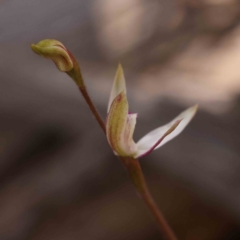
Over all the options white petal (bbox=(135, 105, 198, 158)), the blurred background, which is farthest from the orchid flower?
the blurred background

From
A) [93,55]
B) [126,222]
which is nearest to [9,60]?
[93,55]

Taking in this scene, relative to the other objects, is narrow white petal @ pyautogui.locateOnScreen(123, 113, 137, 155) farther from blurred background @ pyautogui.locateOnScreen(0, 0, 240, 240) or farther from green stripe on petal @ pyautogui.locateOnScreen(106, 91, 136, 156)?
blurred background @ pyautogui.locateOnScreen(0, 0, 240, 240)

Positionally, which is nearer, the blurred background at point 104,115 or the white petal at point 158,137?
the white petal at point 158,137

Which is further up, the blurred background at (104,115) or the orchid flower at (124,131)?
the orchid flower at (124,131)

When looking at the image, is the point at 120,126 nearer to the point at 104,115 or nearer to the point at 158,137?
the point at 158,137

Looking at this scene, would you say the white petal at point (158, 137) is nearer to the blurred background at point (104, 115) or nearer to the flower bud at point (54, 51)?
the flower bud at point (54, 51)

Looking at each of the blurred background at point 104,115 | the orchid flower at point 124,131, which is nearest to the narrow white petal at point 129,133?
the orchid flower at point 124,131

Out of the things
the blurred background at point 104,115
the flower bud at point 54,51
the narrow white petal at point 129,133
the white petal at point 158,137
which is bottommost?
the blurred background at point 104,115
